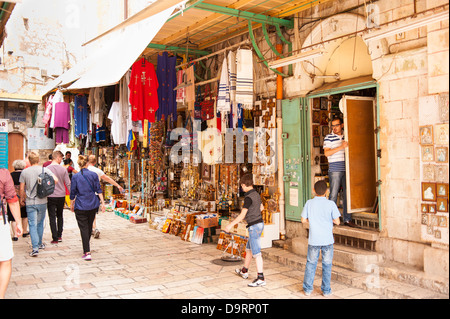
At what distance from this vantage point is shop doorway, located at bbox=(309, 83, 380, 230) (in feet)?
20.5

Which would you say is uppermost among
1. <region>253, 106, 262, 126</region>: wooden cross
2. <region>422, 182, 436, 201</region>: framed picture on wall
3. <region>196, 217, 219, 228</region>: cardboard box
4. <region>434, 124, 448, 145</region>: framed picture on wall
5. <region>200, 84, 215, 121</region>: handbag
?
<region>200, 84, 215, 121</region>: handbag

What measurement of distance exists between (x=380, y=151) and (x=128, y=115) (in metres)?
6.19

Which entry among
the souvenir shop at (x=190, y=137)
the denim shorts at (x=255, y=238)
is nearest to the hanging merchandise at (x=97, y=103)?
the souvenir shop at (x=190, y=137)

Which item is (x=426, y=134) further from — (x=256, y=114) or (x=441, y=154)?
(x=256, y=114)

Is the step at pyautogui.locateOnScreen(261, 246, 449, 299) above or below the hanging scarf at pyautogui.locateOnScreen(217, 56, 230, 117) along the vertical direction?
below

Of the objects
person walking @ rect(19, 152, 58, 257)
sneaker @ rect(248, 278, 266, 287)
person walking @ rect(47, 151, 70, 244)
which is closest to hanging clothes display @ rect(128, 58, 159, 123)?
person walking @ rect(47, 151, 70, 244)

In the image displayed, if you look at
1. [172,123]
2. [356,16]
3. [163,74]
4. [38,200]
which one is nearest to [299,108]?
[356,16]

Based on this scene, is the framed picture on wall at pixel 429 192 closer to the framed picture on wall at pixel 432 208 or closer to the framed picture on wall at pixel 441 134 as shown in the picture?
the framed picture on wall at pixel 432 208

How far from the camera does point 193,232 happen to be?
308 inches

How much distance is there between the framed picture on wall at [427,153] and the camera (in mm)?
4727

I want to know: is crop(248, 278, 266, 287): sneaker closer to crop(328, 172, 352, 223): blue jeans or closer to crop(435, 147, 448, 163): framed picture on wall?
crop(328, 172, 352, 223): blue jeans

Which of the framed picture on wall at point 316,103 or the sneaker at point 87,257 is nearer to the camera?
the sneaker at point 87,257

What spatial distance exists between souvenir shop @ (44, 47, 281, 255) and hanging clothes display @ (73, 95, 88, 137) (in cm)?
3

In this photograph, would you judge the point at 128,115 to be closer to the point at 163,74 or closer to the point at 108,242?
the point at 163,74
